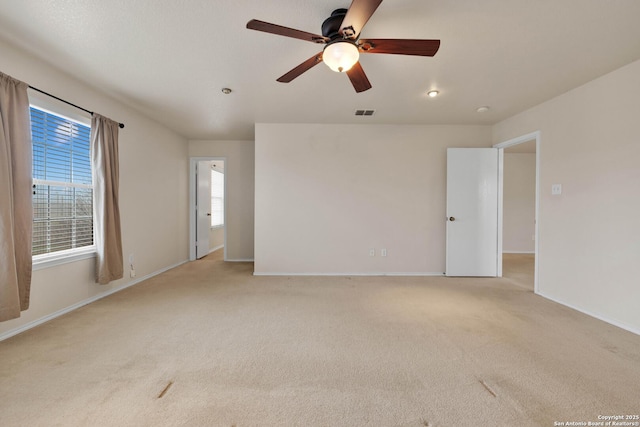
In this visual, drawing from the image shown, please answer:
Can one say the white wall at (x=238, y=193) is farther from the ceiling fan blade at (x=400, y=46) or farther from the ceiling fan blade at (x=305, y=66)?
the ceiling fan blade at (x=400, y=46)

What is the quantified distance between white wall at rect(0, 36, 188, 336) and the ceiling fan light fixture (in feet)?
8.81

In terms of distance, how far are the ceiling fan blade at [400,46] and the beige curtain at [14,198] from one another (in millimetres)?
2765

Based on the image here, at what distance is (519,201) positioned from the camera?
6.21m

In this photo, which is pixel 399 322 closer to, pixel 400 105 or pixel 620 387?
pixel 620 387

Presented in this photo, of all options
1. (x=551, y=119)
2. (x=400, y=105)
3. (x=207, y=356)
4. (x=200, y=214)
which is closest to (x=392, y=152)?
(x=400, y=105)

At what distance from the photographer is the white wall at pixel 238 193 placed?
5195 mm

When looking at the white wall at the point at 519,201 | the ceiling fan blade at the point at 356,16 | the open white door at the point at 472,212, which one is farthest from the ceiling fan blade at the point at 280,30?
the white wall at the point at 519,201

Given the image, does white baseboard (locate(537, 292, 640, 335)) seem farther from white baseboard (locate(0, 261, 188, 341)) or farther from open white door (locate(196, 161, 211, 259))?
open white door (locate(196, 161, 211, 259))

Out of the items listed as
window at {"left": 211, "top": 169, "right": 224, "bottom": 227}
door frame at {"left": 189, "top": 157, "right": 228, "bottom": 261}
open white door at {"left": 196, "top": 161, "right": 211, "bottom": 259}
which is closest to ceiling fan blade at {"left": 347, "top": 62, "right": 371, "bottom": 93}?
door frame at {"left": 189, "top": 157, "right": 228, "bottom": 261}

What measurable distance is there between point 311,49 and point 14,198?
2.71 m

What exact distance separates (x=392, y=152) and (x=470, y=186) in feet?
4.36

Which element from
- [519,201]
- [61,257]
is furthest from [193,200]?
[519,201]

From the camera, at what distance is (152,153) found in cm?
395

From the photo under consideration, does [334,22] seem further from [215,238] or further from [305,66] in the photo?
[215,238]
